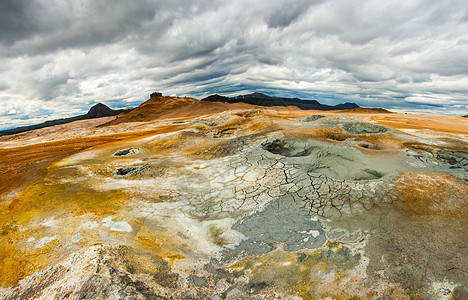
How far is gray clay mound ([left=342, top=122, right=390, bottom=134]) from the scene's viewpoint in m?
12.6

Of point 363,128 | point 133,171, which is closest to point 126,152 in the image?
point 133,171

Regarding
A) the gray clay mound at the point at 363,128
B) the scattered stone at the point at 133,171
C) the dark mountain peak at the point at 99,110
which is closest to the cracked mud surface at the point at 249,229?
the scattered stone at the point at 133,171

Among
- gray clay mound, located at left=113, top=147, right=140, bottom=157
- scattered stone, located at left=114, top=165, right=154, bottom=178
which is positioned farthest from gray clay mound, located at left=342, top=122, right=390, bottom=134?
gray clay mound, located at left=113, top=147, right=140, bottom=157

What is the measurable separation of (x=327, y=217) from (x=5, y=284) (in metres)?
6.20

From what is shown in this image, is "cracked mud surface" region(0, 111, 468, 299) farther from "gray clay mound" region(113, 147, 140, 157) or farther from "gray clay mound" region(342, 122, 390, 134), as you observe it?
"gray clay mound" region(342, 122, 390, 134)

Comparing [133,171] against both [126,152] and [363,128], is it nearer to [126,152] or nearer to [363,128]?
[126,152]

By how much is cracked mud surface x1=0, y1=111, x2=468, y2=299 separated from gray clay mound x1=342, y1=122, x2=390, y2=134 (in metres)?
3.87

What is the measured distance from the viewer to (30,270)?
3.65 meters

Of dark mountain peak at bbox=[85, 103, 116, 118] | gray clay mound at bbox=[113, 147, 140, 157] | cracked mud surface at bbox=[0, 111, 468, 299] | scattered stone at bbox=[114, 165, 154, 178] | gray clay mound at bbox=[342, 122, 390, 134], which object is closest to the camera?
cracked mud surface at bbox=[0, 111, 468, 299]

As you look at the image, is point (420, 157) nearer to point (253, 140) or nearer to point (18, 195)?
point (253, 140)

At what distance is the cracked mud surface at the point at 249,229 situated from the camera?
10.9ft

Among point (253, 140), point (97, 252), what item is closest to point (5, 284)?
point (97, 252)

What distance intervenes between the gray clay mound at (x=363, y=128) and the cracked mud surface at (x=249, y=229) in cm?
387

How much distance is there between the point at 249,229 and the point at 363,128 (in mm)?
11835
